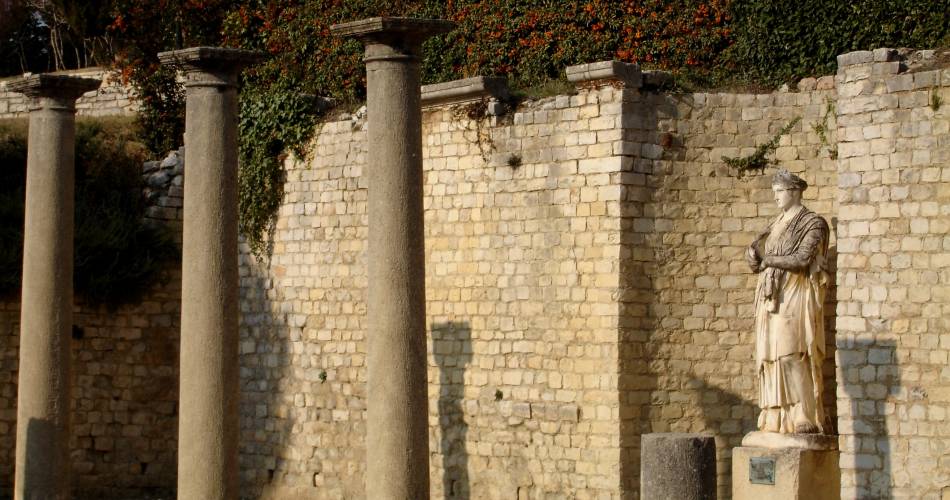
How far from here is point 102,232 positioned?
1797 centimetres

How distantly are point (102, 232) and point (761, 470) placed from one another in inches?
382

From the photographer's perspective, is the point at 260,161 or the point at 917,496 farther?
the point at 260,161

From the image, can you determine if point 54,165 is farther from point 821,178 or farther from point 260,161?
point 821,178

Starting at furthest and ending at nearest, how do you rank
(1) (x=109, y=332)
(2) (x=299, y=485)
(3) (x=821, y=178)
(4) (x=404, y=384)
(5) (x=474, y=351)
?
(1) (x=109, y=332)
(2) (x=299, y=485)
(5) (x=474, y=351)
(3) (x=821, y=178)
(4) (x=404, y=384)

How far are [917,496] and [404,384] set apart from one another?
4.29 meters

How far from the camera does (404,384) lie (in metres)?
11.1

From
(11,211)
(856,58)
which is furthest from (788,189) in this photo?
(11,211)

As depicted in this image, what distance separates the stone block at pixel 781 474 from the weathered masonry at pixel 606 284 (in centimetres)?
40

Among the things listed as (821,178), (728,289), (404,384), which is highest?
(821,178)

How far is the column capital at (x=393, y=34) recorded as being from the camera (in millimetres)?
11087

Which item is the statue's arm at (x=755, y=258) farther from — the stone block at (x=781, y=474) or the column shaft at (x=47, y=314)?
the column shaft at (x=47, y=314)

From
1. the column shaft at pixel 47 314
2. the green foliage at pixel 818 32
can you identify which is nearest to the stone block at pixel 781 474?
the green foliage at pixel 818 32

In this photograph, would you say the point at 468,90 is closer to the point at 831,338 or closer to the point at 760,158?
the point at 760,158

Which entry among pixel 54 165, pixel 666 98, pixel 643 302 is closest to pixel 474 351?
pixel 643 302
